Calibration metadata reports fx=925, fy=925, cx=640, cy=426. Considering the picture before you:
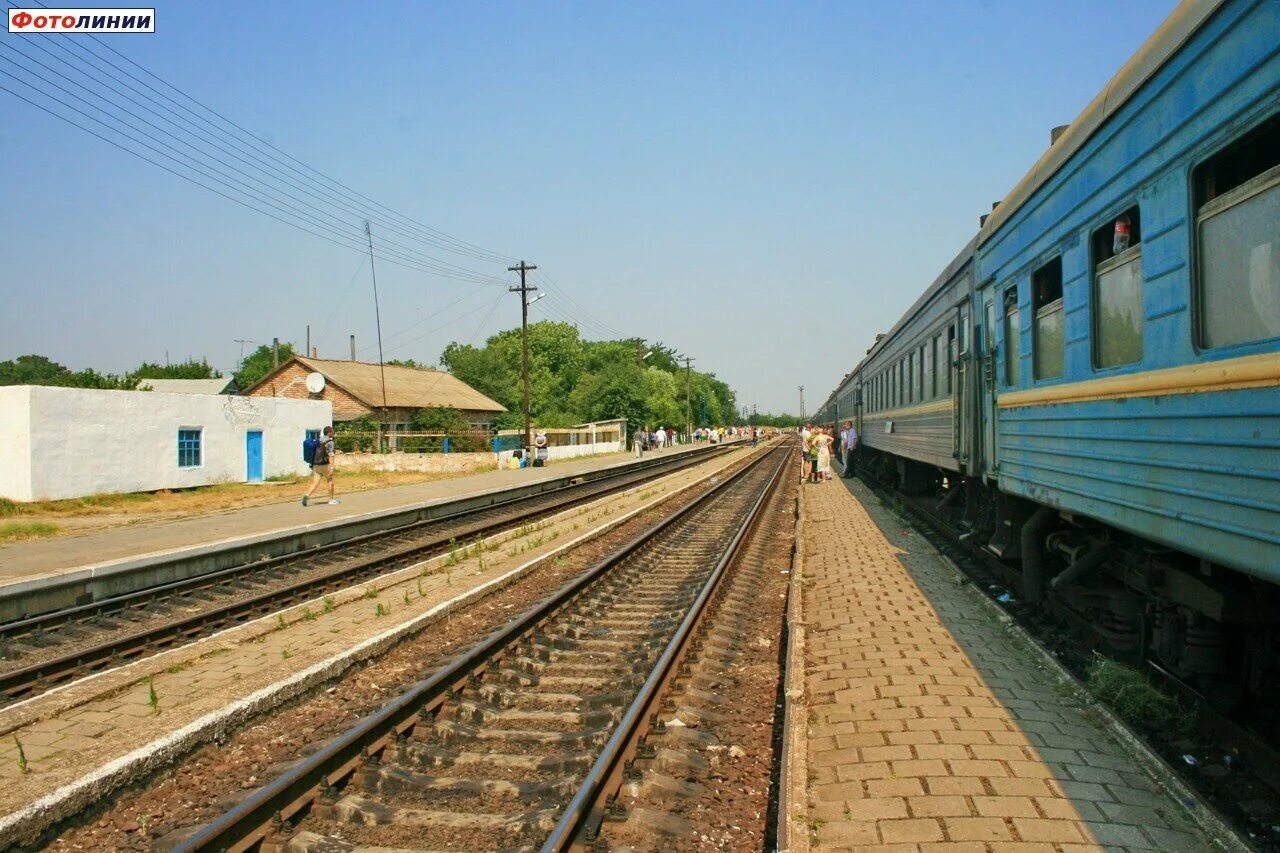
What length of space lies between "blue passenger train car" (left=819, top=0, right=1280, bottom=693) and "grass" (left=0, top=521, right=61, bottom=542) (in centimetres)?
1524

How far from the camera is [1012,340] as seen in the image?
7918 millimetres

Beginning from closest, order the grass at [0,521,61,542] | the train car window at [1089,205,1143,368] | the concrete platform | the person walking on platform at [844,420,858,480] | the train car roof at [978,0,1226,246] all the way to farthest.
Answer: the train car roof at [978,0,1226,246] → the train car window at [1089,205,1143,368] → the concrete platform → the grass at [0,521,61,542] → the person walking on platform at [844,420,858,480]

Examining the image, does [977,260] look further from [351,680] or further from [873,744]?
[351,680]

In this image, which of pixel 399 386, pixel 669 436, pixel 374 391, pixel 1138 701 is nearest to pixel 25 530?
pixel 1138 701

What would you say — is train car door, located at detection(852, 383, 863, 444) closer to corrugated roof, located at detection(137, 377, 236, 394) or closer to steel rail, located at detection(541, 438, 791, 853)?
steel rail, located at detection(541, 438, 791, 853)

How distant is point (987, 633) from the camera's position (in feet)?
24.9

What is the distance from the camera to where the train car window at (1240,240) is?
333cm

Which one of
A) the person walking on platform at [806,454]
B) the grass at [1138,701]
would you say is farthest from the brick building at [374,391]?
the grass at [1138,701]

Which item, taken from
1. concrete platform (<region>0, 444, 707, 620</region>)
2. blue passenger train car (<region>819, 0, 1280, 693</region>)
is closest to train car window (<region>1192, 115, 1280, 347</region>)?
blue passenger train car (<region>819, 0, 1280, 693</region>)

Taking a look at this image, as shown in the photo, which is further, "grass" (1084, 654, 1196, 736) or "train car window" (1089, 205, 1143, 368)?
"grass" (1084, 654, 1196, 736)

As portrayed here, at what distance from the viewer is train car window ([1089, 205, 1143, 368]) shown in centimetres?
470

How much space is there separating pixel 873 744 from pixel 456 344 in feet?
370

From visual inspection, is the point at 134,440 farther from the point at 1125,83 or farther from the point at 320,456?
A: the point at 1125,83

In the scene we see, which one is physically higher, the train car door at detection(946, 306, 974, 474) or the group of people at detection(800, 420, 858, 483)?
the train car door at detection(946, 306, 974, 474)
